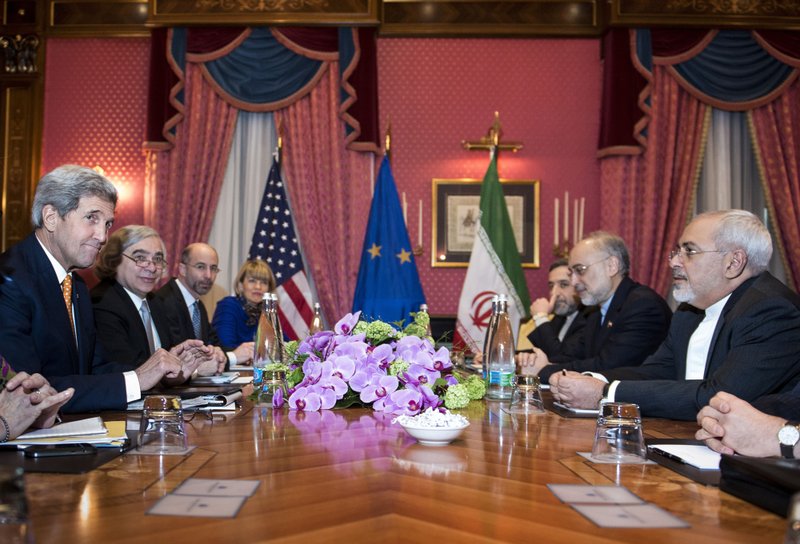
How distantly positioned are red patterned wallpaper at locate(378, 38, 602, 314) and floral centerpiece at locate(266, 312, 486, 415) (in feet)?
14.1

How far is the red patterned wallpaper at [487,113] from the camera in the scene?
6793mm

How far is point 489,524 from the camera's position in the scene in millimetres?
1180

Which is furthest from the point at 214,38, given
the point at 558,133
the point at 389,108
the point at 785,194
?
the point at 785,194

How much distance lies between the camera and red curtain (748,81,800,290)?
6535 millimetres

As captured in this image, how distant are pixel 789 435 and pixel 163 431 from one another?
142 centimetres

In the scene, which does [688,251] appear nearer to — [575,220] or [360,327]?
[360,327]

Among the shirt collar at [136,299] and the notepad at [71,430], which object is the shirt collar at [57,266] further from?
the shirt collar at [136,299]

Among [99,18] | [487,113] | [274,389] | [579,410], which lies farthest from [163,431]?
[99,18]

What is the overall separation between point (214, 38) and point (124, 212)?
5.58ft

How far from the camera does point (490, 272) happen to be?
629 cm

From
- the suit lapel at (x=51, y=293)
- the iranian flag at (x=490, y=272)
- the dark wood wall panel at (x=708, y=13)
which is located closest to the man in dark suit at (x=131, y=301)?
the suit lapel at (x=51, y=293)

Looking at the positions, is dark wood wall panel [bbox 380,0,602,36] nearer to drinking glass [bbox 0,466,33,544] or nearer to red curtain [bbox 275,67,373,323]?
red curtain [bbox 275,67,373,323]

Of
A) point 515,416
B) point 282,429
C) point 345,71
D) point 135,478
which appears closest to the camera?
point 135,478

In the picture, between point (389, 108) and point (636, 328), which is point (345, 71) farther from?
point (636, 328)
